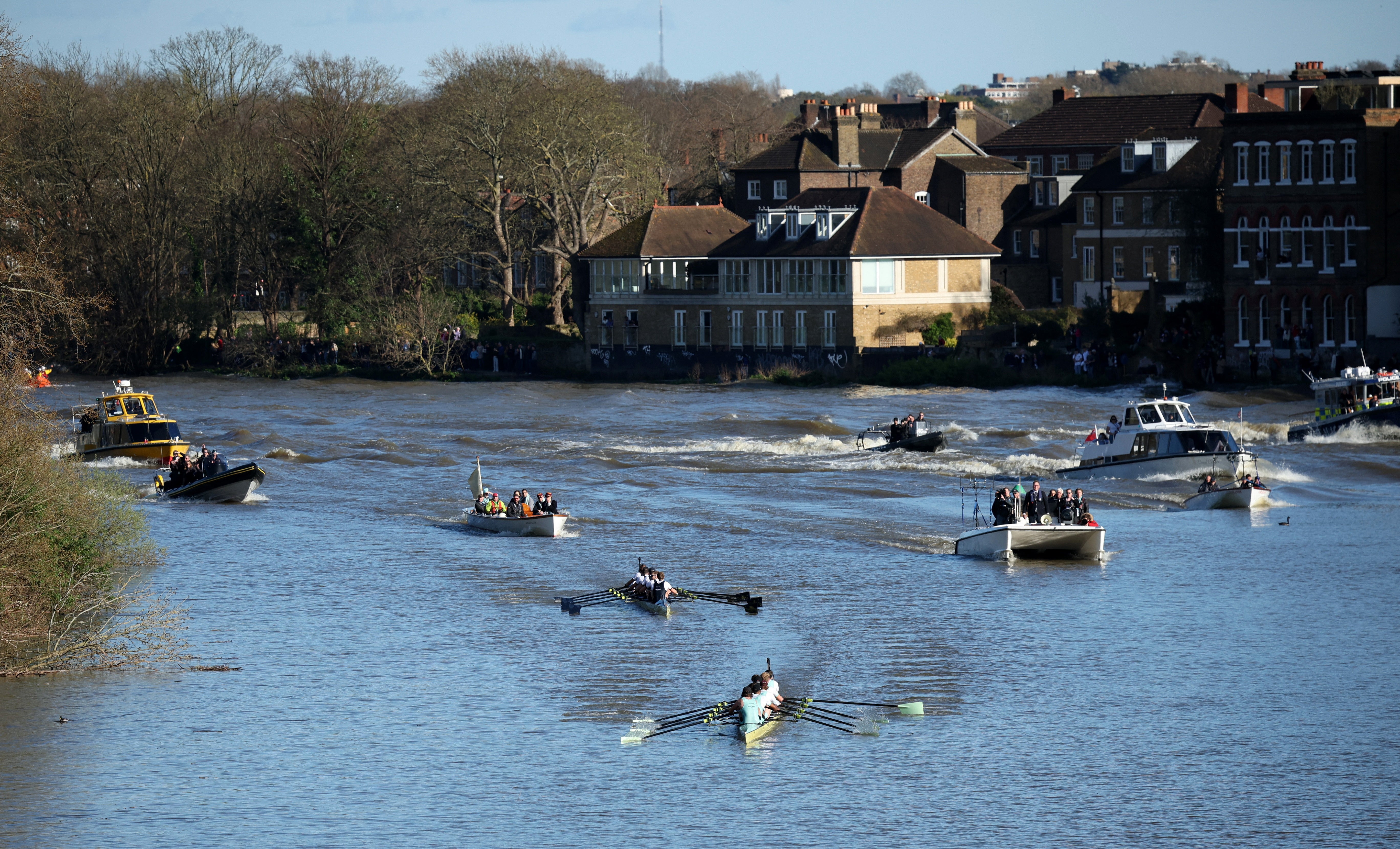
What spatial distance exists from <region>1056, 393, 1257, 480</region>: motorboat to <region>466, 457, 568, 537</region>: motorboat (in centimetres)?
1627

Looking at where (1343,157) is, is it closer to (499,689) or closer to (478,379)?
(478,379)

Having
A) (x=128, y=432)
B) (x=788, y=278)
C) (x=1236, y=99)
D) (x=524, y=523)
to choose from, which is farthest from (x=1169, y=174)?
(x=524, y=523)

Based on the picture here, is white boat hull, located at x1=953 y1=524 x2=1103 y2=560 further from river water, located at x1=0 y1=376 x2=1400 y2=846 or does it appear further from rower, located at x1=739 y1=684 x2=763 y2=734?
rower, located at x1=739 y1=684 x2=763 y2=734

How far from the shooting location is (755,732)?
2748 centimetres

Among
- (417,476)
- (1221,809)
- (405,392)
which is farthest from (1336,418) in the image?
(405,392)

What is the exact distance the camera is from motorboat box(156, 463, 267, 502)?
52500 mm

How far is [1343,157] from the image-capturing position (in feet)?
224

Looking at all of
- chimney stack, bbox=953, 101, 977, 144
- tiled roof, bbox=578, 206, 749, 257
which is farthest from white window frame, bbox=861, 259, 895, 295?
chimney stack, bbox=953, 101, 977, 144

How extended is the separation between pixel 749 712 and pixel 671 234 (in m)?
64.1

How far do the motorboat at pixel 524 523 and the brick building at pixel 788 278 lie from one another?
37.4m

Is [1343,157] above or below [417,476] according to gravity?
above

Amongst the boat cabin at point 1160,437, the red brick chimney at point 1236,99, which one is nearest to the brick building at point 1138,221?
the red brick chimney at point 1236,99

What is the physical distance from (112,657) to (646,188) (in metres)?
69.7

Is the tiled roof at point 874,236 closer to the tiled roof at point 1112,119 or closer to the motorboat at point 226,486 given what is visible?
the tiled roof at point 1112,119
